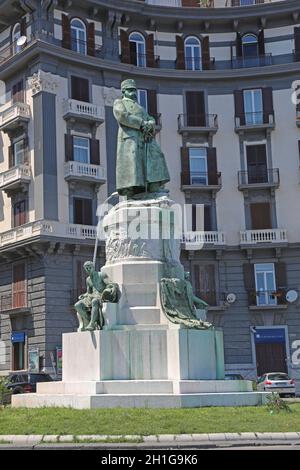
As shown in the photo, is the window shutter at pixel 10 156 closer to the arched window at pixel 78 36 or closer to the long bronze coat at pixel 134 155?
the arched window at pixel 78 36

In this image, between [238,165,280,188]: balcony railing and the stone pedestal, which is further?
[238,165,280,188]: balcony railing

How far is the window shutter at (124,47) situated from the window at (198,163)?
23.3 feet

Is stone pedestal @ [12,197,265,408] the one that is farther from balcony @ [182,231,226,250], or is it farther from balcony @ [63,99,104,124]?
balcony @ [182,231,226,250]

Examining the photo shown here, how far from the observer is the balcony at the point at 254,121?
148 feet

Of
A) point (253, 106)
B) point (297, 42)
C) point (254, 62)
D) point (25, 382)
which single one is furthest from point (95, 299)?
point (297, 42)

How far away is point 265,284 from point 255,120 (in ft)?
34.3

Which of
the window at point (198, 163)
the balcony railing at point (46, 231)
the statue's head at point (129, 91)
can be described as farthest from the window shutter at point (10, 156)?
the statue's head at point (129, 91)

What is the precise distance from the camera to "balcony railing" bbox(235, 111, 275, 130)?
45312mm

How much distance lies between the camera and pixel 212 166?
149 feet

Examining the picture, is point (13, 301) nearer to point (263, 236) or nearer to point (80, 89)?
point (80, 89)

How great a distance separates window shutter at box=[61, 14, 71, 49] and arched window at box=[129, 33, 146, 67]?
14.7ft

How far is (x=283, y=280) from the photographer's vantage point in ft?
143

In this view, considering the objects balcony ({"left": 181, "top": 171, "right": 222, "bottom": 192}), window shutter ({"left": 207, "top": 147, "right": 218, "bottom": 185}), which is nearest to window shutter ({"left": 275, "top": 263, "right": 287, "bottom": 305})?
balcony ({"left": 181, "top": 171, "right": 222, "bottom": 192})
